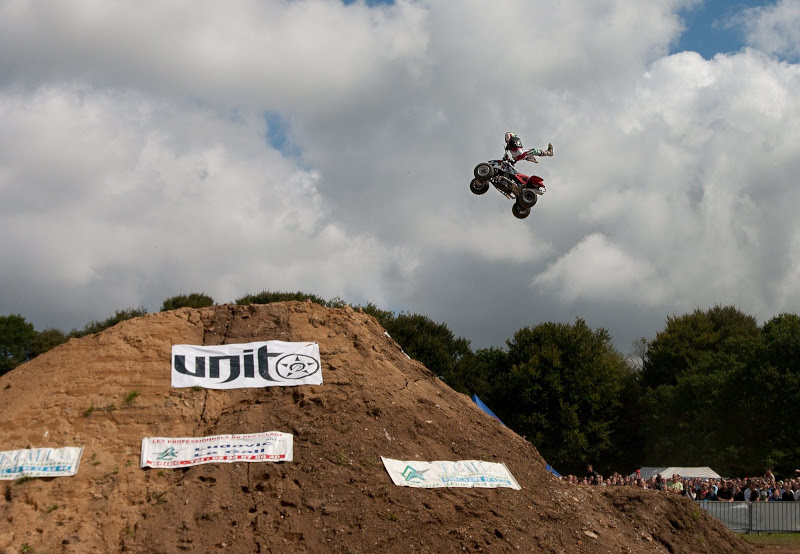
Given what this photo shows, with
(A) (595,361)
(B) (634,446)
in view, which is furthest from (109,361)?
(B) (634,446)

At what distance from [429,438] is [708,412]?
31.1 metres

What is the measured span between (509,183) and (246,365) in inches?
340

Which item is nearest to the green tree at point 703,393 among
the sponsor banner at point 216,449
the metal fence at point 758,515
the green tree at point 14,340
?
the metal fence at point 758,515

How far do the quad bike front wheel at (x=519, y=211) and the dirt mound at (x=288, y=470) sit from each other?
5.33 metres

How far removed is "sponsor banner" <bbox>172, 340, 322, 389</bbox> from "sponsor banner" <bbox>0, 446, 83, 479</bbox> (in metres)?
2.96

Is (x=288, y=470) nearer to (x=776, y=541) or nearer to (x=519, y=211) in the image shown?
Result: (x=519, y=211)

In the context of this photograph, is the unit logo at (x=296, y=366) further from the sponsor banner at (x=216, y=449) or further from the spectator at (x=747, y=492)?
the spectator at (x=747, y=492)

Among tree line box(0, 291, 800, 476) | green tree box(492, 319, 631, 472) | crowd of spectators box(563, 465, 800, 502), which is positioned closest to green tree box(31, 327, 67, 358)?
tree line box(0, 291, 800, 476)

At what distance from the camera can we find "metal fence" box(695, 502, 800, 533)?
22.2 m

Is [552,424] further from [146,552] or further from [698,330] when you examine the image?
[146,552]

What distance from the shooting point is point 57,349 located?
2064 centimetres

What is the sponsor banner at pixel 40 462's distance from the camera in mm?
15945

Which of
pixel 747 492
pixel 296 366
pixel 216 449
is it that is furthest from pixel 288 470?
pixel 747 492

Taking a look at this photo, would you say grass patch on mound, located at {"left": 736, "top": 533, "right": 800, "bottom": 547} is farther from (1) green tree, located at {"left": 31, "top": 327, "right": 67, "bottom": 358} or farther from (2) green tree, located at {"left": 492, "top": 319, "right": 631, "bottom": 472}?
(1) green tree, located at {"left": 31, "top": 327, "right": 67, "bottom": 358}
